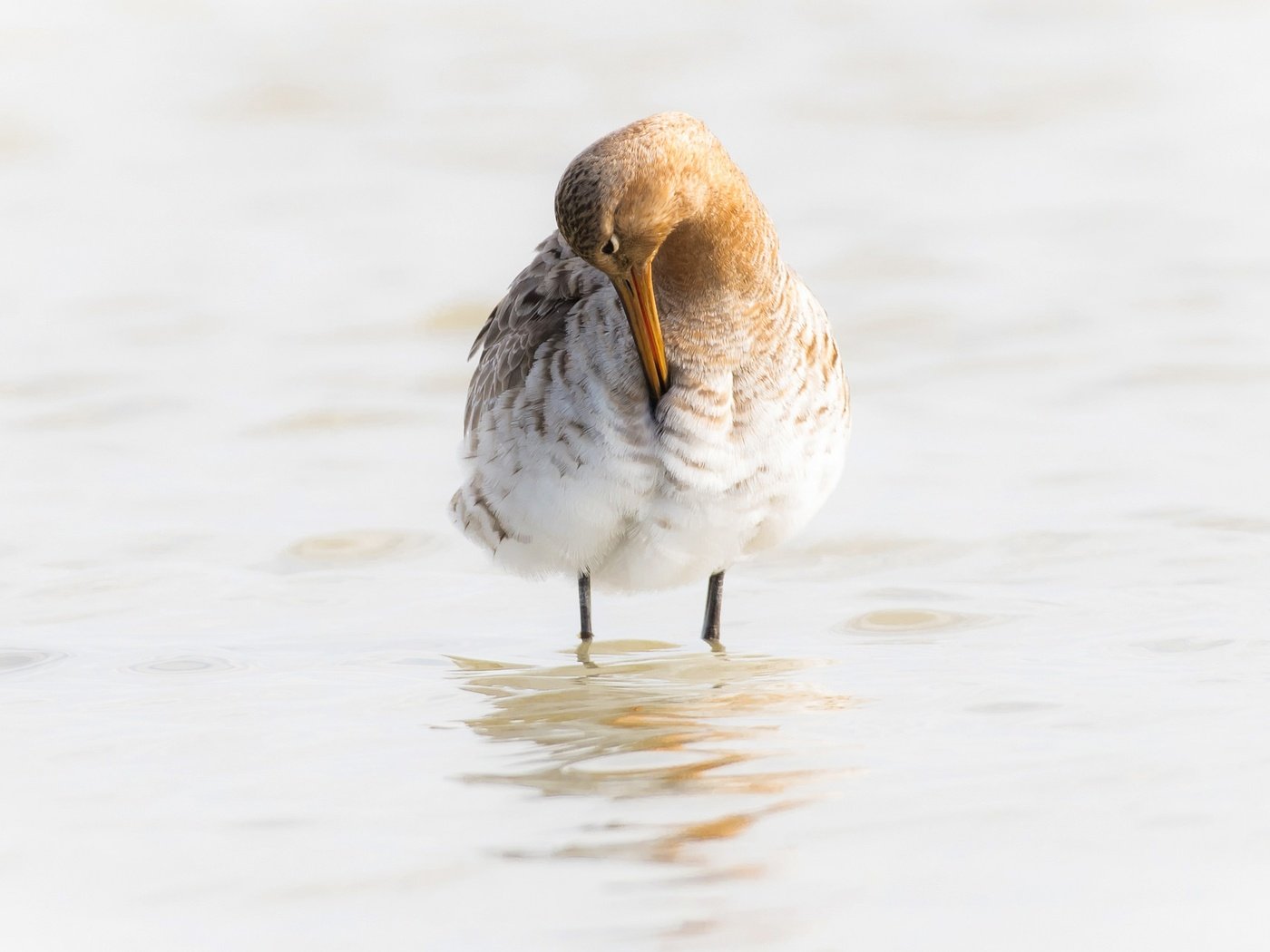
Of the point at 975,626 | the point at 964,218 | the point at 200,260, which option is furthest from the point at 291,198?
the point at 975,626

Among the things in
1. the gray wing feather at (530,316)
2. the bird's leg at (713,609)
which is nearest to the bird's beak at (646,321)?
the gray wing feather at (530,316)

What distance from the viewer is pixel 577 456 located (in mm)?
5527

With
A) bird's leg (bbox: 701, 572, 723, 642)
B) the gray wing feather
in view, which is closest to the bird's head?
the gray wing feather

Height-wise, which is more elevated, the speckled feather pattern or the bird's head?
the bird's head

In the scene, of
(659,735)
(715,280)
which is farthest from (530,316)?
(659,735)

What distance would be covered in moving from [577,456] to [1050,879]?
202 cm

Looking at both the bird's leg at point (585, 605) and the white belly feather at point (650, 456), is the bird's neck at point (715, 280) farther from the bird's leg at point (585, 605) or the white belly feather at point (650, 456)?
the bird's leg at point (585, 605)

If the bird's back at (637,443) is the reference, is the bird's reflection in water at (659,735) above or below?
below

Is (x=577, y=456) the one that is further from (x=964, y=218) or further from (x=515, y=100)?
(x=515, y=100)

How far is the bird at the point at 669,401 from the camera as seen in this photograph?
5.46 metres

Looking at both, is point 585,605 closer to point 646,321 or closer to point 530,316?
point 530,316

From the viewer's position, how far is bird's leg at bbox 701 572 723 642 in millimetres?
6309

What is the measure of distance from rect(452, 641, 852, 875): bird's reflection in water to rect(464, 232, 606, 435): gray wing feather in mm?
857

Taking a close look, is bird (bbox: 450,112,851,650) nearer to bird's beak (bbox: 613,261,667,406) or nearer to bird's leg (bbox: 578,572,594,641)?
bird's beak (bbox: 613,261,667,406)
